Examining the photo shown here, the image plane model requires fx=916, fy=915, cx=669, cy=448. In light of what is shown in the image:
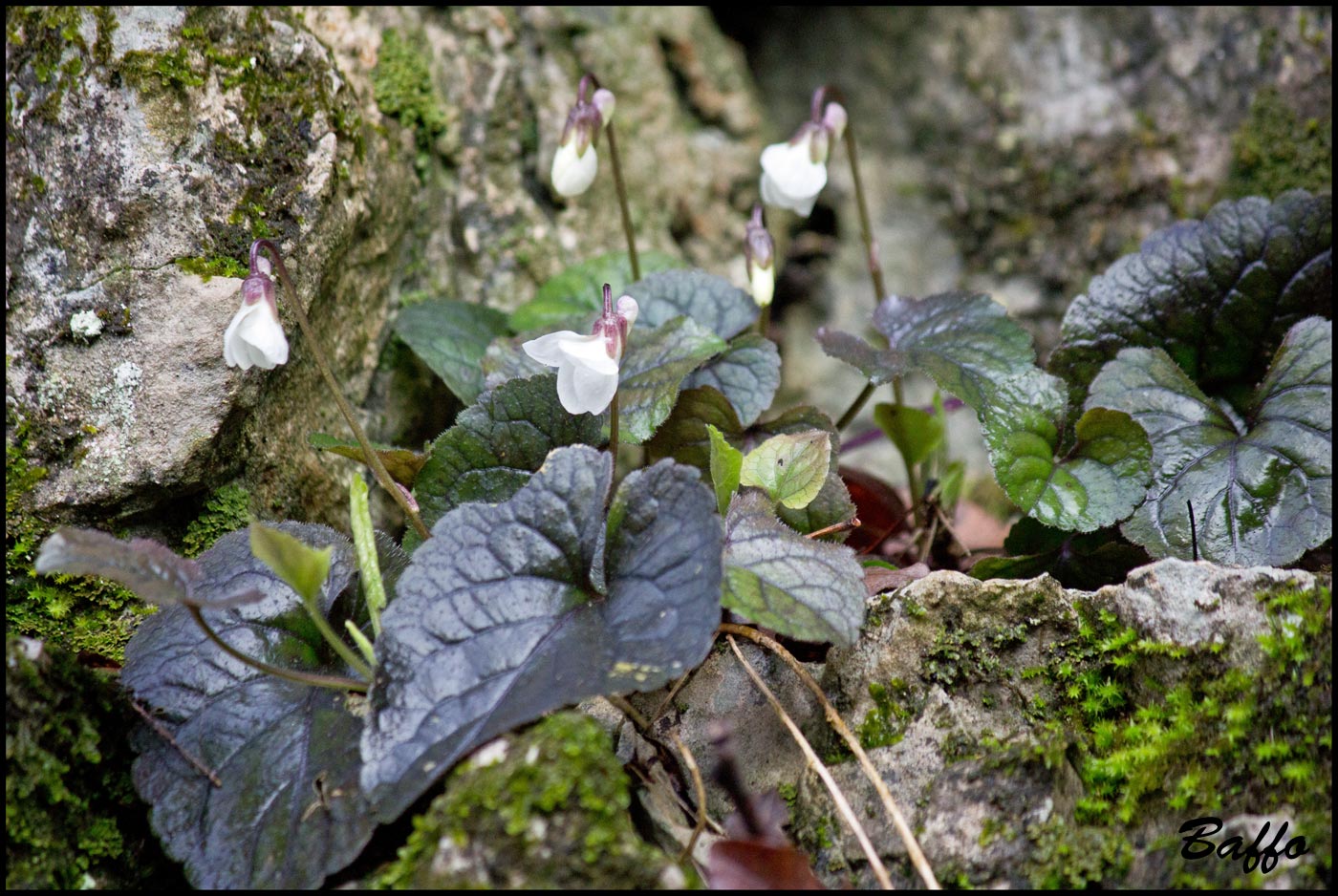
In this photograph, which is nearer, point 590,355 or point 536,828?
point 536,828

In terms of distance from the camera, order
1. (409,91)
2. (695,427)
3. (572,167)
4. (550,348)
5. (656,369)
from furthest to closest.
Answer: (409,91), (572,167), (695,427), (656,369), (550,348)

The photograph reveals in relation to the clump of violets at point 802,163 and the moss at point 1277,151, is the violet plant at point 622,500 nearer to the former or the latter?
the clump of violets at point 802,163

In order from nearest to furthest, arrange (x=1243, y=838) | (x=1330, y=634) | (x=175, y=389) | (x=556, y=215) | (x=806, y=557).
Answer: (x=1243, y=838)
(x=1330, y=634)
(x=806, y=557)
(x=175, y=389)
(x=556, y=215)

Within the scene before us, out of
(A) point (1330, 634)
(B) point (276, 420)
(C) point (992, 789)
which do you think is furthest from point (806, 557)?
(B) point (276, 420)

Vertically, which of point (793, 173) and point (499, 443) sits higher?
point (793, 173)

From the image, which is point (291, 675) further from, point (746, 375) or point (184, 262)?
point (746, 375)

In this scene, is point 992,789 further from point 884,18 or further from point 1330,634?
point 884,18

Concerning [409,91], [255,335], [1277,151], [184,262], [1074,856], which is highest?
[409,91]

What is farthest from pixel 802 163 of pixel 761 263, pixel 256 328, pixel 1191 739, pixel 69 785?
pixel 69 785
